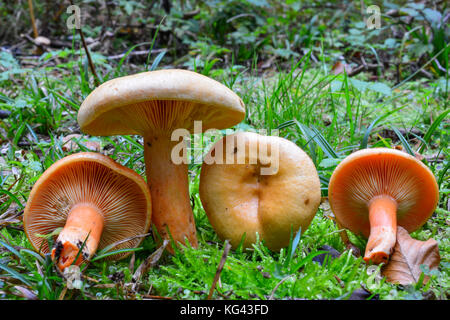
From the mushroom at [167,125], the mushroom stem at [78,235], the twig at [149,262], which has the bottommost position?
the twig at [149,262]

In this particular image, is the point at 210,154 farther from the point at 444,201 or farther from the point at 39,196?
the point at 444,201

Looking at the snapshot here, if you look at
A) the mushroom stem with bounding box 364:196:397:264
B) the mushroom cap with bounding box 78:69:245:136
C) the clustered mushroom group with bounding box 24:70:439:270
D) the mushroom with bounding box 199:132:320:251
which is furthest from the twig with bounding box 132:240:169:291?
the mushroom stem with bounding box 364:196:397:264

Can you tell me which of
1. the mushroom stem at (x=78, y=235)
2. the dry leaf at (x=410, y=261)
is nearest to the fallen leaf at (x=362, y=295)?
the dry leaf at (x=410, y=261)

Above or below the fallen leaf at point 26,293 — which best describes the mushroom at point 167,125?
above

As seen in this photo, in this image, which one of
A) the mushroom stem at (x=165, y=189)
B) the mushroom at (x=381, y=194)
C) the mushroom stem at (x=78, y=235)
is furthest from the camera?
the mushroom stem at (x=165, y=189)

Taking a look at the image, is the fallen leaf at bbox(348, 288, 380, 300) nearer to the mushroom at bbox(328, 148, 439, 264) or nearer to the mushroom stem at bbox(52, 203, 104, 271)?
the mushroom at bbox(328, 148, 439, 264)

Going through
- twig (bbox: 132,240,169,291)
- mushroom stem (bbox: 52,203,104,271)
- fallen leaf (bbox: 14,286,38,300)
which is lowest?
twig (bbox: 132,240,169,291)

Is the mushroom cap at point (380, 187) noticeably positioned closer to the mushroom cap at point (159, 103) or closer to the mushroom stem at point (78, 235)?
the mushroom cap at point (159, 103)
